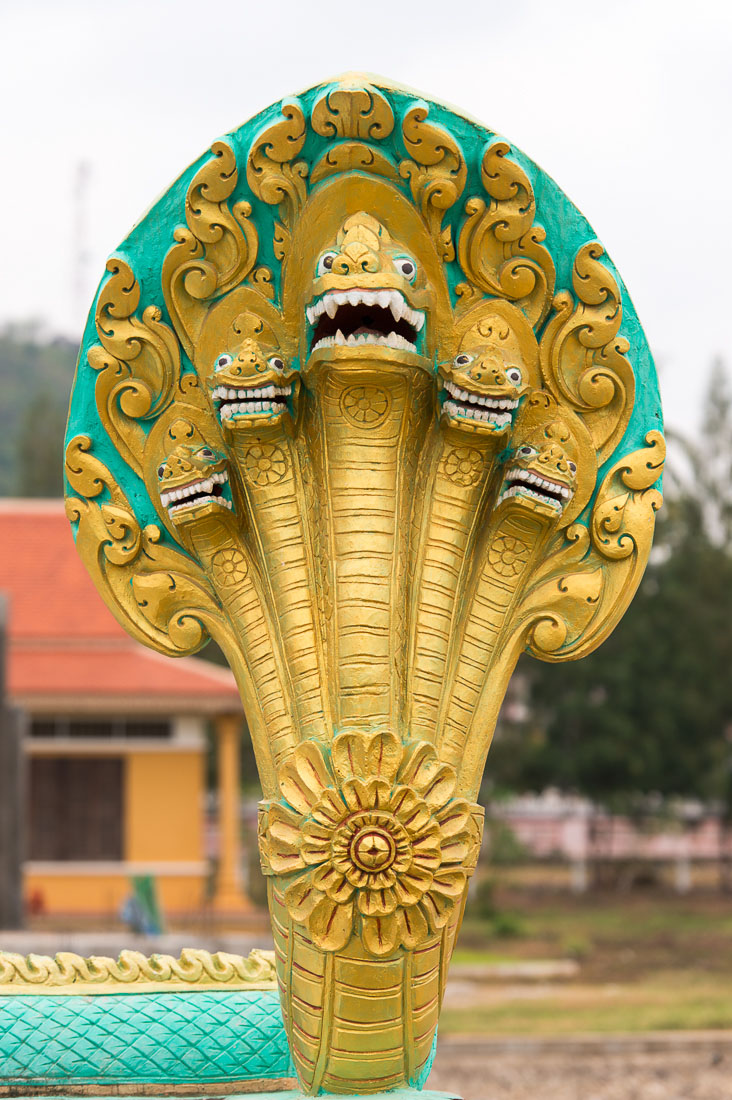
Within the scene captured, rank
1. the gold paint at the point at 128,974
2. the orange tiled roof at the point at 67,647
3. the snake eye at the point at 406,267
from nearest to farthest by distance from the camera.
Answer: the snake eye at the point at 406,267, the gold paint at the point at 128,974, the orange tiled roof at the point at 67,647

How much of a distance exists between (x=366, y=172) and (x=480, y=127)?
227 millimetres

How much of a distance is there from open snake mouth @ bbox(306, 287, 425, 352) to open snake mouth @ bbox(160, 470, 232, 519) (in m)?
0.35

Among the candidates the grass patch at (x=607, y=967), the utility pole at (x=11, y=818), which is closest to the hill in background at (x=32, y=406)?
the grass patch at (x=607, y=967)

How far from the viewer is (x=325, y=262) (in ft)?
9.00

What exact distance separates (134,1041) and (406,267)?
5.94ft

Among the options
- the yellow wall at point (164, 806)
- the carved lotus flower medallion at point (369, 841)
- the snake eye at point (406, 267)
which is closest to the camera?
the carved lotus flower medallion at point (369, 841)

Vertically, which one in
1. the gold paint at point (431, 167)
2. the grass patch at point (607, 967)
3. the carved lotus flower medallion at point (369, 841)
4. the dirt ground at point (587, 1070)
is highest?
the gold paint at point (431, 167)

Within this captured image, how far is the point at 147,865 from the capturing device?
1625 centimetres

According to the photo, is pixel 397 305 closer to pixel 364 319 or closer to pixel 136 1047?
pixel 364 319

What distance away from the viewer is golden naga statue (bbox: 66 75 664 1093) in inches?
107

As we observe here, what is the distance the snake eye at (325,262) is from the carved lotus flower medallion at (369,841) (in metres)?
0.84

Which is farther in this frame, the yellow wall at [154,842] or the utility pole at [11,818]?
the yellow wall at [154,842]

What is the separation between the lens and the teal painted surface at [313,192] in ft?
9.12

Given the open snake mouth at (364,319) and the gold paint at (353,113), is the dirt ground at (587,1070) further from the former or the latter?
the gold paint at (353,113)
